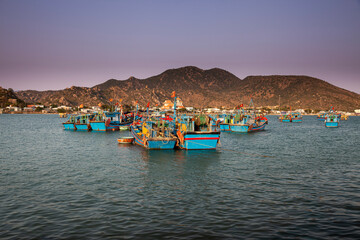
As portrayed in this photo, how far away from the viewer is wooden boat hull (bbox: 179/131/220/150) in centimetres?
4259

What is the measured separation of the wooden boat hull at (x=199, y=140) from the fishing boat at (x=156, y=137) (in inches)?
82.3

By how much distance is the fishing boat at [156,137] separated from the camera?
43969 mm

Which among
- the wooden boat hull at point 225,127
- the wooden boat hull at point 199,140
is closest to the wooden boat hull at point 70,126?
the wooden boat hull at point 225,127

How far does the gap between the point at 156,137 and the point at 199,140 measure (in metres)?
7.26

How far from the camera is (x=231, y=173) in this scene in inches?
1121

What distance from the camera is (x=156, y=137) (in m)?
44.9

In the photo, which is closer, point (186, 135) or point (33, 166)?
point (33, 166)

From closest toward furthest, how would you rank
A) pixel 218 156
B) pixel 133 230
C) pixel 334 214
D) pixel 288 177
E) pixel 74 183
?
pixel 133 230 < pixel 334 214 < pixel 74 183 < pixel 288 177 < pixel 218 156

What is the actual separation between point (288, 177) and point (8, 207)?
2365 cm

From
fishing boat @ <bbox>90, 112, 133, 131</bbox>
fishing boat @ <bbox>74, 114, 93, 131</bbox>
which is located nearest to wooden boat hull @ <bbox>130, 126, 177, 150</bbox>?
fishing boat @ <bbox>90, 112, 133, 131</bbox>

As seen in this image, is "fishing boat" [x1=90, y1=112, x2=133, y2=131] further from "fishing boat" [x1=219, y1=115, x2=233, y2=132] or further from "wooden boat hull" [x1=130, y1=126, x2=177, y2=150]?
"wooden boat hull" [x1=130, y1=126, x2=177, y2=150]

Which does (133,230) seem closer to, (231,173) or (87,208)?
(87,208)

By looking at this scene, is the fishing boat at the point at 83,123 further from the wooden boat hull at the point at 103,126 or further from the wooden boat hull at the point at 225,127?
the wooden boat hull at the point at 225,127

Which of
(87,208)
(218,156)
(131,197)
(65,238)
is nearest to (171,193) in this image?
(131,197)
